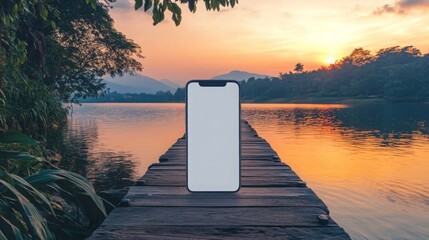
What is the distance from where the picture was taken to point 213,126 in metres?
4.62

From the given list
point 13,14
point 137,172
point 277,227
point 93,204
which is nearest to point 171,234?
point 277,227

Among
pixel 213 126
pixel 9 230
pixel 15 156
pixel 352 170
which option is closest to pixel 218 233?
pixel 213 126

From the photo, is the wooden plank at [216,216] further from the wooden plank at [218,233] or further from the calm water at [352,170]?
the calm water at [352,170]

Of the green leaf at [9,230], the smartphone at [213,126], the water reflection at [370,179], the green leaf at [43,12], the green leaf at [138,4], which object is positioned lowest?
the water reflection at [370,179]

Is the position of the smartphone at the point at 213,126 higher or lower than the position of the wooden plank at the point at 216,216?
higher

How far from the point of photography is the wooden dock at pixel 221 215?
353 centimetres

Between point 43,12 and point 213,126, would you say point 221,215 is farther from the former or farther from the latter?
point 43,12

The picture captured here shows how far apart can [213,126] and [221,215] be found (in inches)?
43.7

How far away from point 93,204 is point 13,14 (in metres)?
4.30

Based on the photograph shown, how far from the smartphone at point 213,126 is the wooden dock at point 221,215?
450 mm

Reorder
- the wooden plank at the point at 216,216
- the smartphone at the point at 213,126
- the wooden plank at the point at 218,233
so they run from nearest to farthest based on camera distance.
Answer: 1. the wooden plank at the point at 218,233
2. the wooden plank at the point at 216,216
3. the smartphone at the point at 213,126

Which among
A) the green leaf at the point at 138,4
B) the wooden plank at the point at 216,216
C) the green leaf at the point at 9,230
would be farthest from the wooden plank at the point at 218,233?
the green leaf at the point at 138,4

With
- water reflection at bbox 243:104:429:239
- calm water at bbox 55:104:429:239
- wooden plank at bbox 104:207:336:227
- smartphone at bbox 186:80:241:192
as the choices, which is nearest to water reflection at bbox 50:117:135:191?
calm water at bbox 55:104:429:239

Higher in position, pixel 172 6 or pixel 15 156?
pixel 172 6
